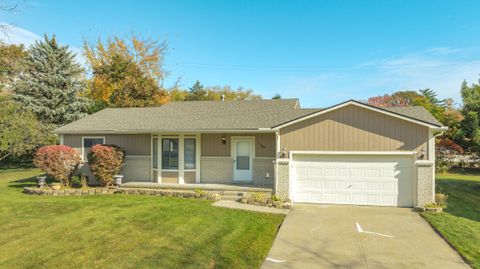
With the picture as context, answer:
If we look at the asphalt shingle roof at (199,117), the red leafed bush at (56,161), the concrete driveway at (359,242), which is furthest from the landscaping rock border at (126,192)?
the concrete driveway at (359,242)

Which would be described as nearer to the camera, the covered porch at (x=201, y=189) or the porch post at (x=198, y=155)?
the covered porch at (x=201, y=189)

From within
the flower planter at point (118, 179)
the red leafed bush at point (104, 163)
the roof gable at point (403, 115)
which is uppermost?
the roof gable at point (403, 115)

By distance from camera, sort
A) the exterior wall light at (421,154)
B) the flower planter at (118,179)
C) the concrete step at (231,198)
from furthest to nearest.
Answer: the flower planter at (118,179) < the concrete step at (231,198) < the exterior wall light at (421,154)

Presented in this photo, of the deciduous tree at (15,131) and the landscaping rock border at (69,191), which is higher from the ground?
the deciduous tree at (15,131)

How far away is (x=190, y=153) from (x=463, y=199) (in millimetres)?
11849

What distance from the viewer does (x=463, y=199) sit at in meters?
12.8

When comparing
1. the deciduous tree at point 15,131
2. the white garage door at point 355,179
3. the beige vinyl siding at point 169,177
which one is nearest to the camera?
the white garage door at point 355,179

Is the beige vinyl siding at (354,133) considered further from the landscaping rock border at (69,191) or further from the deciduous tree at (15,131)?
the deciduous tree at (15,131)

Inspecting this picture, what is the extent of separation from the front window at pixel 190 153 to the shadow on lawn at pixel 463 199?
1026 centimetres

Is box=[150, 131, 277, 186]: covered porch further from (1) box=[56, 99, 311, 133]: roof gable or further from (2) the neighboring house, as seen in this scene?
(1) box=[56, 99, 311, 133]: roof gable

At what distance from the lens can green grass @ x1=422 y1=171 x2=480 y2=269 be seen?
271 inches

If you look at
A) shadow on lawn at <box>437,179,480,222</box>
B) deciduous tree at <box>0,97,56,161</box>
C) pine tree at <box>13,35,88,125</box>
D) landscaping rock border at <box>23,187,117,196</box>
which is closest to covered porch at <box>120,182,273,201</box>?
landscaping rock border at <box>23,187,117,196</box>

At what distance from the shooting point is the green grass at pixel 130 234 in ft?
20.3

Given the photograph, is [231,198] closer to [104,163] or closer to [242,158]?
[242,158]
